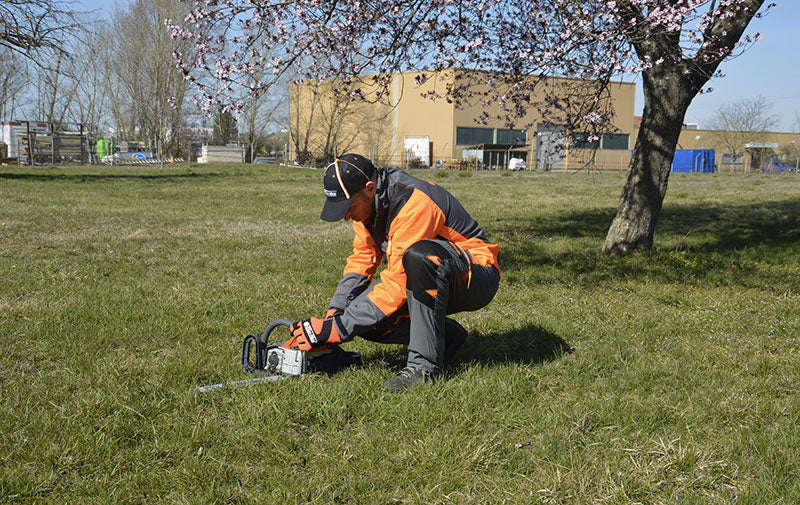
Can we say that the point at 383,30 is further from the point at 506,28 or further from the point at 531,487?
the point at 531,487

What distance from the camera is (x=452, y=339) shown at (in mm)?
4137

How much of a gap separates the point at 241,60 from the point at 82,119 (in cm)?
5176

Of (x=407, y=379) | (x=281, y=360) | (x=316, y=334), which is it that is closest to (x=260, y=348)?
(x=281, y=360)

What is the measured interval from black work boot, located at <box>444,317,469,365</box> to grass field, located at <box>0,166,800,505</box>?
13cm

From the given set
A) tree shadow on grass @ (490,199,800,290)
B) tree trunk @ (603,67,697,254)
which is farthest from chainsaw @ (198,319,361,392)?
tree trunk @ (603,67,697,254)

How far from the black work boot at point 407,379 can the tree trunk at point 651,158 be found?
18.5 ft

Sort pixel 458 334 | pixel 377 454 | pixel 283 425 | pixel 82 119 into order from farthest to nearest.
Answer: pixel 82 119
pixel 458 334
pixel 283 425
pixel 377 454

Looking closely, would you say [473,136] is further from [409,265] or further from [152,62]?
[409,265]

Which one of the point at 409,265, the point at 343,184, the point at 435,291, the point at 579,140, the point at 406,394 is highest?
the point at 579,140

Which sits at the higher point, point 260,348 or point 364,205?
point 364,205

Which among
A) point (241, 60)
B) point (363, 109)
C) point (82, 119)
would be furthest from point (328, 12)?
point (82, 119)

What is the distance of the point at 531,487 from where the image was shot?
2.61 metres

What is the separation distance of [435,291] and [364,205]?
65 centimetres

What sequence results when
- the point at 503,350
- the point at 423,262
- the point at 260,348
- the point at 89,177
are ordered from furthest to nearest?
the point at 89,177 < the point at 503,350 < the point at 260,348 < the point at 423,262
